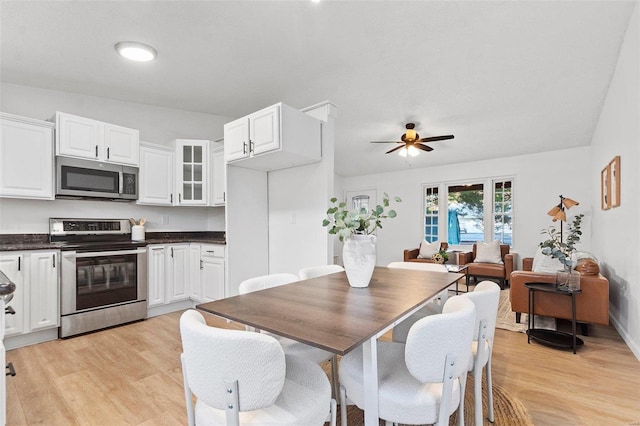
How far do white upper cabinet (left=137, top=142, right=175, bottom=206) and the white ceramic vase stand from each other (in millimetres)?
3118

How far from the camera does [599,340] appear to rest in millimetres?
2889

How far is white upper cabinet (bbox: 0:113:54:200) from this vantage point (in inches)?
111

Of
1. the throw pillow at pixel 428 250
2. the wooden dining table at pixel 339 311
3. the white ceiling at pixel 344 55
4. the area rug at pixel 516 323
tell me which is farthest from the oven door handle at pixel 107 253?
the throw pillow at pixel 428 250

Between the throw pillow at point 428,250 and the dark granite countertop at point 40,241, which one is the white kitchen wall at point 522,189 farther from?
the dark granite countertop at point 40,241

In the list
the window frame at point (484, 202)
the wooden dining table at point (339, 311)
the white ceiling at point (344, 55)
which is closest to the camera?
the wooden dining table at point (339, 311)

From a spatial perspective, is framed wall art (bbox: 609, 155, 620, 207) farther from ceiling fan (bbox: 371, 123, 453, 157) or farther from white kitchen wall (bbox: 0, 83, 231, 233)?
white kitchen wall (bbox: 0, 83, 231, 233)

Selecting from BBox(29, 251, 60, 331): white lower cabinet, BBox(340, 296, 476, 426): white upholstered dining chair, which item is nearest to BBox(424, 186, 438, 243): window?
BBox(340, 296, 476, 426): white upholstered dining chair

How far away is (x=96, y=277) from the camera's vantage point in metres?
3.14

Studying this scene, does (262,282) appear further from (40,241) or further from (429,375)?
(40,241)

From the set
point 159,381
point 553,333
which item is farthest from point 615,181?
point 159,381

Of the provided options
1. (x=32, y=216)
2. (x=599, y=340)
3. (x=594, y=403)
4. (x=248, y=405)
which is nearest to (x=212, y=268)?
(x=32, y=216)

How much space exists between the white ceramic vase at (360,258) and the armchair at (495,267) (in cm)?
397

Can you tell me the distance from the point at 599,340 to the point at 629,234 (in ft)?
3.29

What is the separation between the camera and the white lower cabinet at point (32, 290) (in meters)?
2.67
